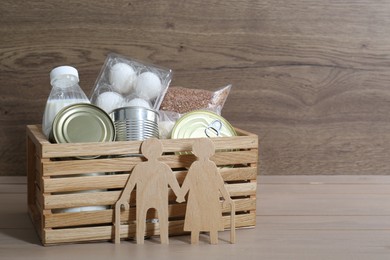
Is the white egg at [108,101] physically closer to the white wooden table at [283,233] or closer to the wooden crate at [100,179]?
the wooden crate at [100,179]

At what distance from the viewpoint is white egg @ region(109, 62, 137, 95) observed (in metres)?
1.24

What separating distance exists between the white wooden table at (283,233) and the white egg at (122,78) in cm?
32

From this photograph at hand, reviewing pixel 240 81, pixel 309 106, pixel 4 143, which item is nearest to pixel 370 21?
pixel 309 106

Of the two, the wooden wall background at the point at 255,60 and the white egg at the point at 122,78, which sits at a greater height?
the wooden wall background at the point at 255,60

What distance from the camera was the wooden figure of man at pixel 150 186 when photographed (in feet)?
3.32

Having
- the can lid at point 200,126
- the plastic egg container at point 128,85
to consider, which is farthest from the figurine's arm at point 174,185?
the plastic egg container at point 128,85

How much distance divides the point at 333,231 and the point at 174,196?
31 cm

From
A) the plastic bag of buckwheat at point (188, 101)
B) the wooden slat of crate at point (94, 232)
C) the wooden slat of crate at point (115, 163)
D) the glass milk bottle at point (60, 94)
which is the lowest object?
the wooden slat of crate at point (94, 232)

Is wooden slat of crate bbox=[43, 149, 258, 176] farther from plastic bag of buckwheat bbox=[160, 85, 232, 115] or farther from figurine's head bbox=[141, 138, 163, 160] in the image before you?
plastic bag of buckwheat bbox=[160, 85, 232, 115]

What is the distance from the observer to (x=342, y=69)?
160 cm

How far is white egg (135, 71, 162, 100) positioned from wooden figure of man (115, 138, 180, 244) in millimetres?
224

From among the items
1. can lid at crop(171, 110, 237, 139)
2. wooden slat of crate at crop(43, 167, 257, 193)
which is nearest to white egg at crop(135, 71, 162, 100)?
can lid at crop(171, 110, 237, 139)

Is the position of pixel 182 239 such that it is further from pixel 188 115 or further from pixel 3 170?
pixel 3 170

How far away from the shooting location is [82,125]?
1035 mm
